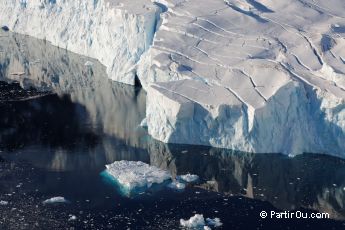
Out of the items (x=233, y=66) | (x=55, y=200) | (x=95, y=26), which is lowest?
(x=55, y=200)

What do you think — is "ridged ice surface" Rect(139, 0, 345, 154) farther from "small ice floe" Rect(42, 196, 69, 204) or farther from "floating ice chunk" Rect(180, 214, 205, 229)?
"small ice floe" Rect(42, 196, 69, 204)

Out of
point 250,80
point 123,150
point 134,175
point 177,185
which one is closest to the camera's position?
point 177,185

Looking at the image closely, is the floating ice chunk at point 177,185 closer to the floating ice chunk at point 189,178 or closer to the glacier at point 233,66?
the floating ice chunk at point 189,178

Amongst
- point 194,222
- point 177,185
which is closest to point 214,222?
point 194,222

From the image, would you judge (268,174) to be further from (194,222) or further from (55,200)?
(55,200)

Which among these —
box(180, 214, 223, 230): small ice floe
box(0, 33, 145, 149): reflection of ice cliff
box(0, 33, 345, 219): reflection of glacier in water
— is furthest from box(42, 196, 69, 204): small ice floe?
box(0, 33, 145, 149): reflection of ice cliff

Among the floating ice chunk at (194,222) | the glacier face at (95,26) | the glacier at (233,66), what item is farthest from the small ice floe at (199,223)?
the glacier face at (95,26)
